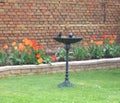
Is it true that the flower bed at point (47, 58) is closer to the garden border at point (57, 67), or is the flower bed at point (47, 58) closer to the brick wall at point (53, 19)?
the garden border at point (57, 67)

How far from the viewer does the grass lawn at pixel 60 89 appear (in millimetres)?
8584

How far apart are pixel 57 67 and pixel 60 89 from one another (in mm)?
2351

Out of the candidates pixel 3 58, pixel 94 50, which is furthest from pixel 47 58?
pixel 94 50

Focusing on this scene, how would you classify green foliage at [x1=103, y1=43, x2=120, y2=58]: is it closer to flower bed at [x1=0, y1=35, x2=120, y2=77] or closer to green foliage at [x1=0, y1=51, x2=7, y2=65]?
flower bed at [x1=0, y1=35, x2=120, y2=77]

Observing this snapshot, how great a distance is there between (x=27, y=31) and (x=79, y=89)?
13.6 ft

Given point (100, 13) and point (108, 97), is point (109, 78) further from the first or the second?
point (100, 13)

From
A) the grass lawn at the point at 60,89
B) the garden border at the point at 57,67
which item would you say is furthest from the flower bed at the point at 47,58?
the grass lawn at the point at 60,89

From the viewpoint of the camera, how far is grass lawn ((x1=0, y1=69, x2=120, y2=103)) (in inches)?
338

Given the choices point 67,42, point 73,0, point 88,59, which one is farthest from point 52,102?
point 73,0

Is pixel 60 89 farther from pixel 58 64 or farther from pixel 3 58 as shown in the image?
pixel 3 58

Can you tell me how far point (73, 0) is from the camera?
14195mm

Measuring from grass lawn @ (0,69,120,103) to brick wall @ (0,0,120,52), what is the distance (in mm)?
2115

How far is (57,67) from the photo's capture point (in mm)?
11961

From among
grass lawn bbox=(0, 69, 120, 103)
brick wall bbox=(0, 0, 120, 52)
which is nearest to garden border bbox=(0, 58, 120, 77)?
grass lawn bbox=(0, 69, 120, 103)
